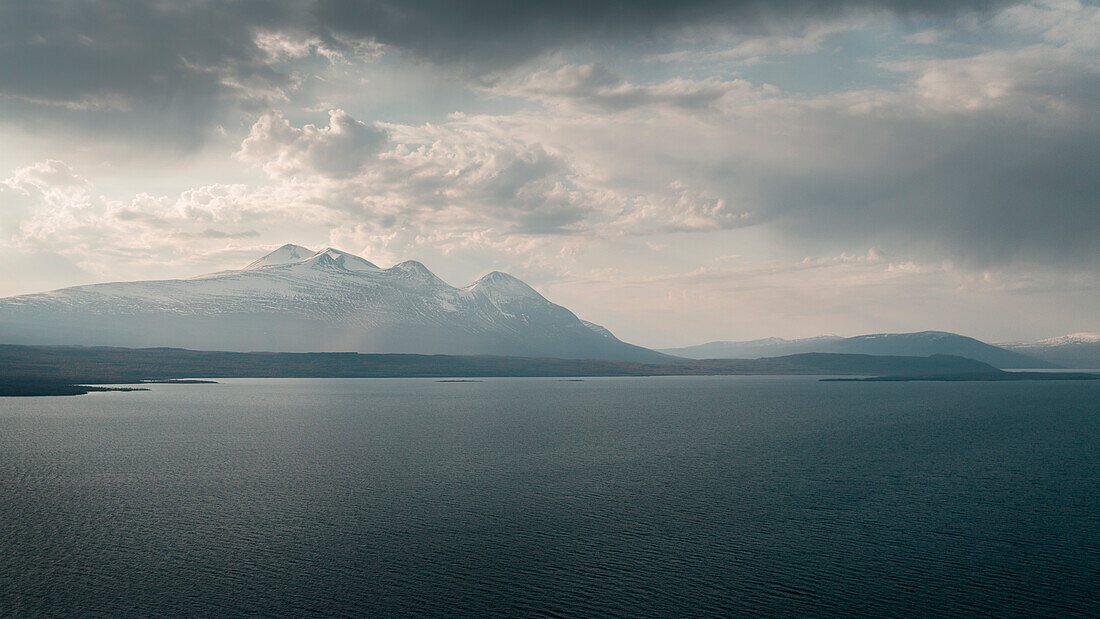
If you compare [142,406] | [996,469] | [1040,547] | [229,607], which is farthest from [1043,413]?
[142,406]

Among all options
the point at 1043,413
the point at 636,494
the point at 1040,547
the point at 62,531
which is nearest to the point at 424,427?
the point at 636,494

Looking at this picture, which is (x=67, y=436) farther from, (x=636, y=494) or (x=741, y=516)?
(x=741, y=516)

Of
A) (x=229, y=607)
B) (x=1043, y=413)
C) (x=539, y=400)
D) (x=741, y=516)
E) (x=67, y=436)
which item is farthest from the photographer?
(x=539, y=400)

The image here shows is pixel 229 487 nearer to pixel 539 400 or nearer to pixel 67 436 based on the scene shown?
pixel 67 436

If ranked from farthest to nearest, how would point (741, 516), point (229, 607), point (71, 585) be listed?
point (741, 516)
point (71, 585)
point (229, 607)

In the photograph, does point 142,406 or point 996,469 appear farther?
point 142,406

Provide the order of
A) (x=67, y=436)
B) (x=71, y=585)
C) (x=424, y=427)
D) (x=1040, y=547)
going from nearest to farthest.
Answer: (x=71, y=585), (x=1040, y=547), (x=67, y=436), (x=424, y=427)
